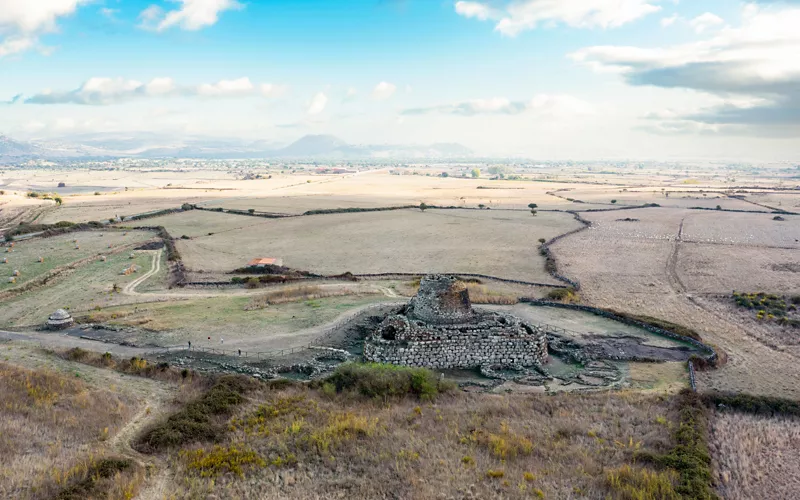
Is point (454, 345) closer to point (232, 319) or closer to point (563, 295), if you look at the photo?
point (232, 319)

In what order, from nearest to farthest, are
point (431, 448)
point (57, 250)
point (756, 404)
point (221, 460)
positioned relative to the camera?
point (221, 460) → point (431, 448) → point (756, 404) → point (57, 250)

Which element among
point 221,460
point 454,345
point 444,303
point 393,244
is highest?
point 444,303

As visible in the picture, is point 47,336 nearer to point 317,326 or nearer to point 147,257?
point 317,326

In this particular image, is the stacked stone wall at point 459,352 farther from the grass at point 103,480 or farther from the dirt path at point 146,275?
the dirt path at point 146,275

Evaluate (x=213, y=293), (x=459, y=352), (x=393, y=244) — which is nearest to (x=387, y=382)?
(x=459, y=352)

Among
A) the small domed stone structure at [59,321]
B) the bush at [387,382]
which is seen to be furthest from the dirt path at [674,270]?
the small domed stone structure at [59,321]

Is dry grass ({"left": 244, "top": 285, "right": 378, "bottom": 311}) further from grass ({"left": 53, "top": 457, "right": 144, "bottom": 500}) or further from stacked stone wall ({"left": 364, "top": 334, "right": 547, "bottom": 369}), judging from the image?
grass ({"left": 53, "top": 457, "right": 144, "bottom": 500})
